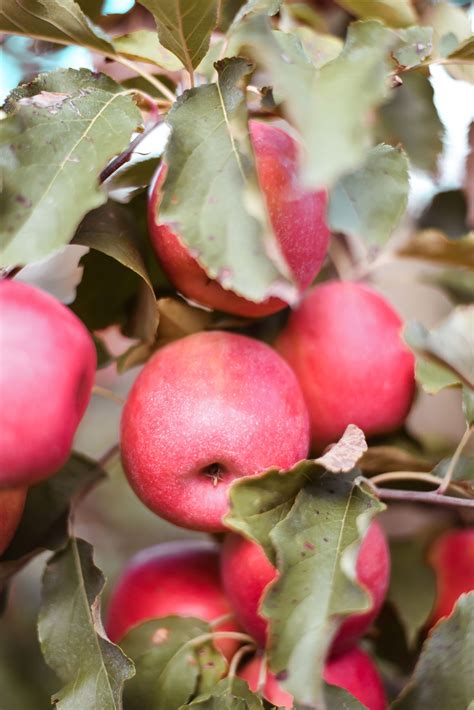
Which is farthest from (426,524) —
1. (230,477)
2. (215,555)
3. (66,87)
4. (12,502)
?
(66,87)

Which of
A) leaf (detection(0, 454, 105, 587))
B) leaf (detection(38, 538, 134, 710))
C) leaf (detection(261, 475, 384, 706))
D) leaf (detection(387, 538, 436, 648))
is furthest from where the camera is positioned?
leaf (detection(387, 538, 436, 648))

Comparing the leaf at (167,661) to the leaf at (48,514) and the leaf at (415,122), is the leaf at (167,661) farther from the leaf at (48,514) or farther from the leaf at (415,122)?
the leaf at (415,122)

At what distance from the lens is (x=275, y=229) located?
0.58 meters

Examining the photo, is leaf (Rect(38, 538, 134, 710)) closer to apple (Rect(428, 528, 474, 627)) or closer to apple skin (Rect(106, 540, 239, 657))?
apple skin (Rect(106, 540, 239, 657))

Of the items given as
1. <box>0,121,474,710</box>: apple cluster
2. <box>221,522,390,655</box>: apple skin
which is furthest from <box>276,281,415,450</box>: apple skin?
<box>221,522,390,655</box>: apple skin

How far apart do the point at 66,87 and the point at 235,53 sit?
0.14m

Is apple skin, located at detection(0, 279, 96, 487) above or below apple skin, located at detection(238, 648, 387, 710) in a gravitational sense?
above

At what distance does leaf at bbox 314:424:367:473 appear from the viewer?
1.71 ft

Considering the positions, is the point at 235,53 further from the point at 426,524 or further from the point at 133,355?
the point at 426,524

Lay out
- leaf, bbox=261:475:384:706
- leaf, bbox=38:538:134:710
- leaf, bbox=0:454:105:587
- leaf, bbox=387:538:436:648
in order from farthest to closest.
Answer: leaf, bbox=387:538:436:648
leaf, bbox=0:454:105:587
leaf, bbox=38:538:134:710
leaf, bbox=261:475:384:706

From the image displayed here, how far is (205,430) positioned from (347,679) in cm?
25

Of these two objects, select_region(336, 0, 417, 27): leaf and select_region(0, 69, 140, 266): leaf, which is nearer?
select_region(0, 69, 140, 266): leaf

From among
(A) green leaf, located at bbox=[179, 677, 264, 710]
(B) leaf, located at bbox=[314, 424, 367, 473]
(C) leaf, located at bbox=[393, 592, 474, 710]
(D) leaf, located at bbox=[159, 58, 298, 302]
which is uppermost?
(D) leaf, located at bbox=[159, 58, 298, 302]

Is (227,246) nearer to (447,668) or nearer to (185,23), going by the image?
(185,23)
